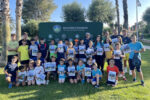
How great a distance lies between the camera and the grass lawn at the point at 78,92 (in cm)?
482

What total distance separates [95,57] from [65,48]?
1496mm

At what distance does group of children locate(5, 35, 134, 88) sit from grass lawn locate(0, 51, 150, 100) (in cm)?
33

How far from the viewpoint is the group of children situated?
6.01m

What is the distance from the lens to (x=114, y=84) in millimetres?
5750

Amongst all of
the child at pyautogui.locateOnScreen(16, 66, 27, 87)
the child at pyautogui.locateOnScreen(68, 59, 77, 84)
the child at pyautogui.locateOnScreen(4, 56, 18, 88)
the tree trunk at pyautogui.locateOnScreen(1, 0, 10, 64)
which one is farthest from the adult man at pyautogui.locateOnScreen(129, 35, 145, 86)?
the tree trunk at pyautogui.locateOnScreen(1, 0, 10, 64)

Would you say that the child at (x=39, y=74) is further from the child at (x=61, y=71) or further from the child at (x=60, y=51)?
the child at (x=60, y=51)

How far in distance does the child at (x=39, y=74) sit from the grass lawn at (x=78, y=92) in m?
0.32

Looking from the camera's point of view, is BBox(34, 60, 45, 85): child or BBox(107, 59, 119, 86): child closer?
BBox(107, 59, 119, 86): child

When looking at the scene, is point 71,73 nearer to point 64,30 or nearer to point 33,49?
point 33,49

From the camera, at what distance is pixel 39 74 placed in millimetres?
6070

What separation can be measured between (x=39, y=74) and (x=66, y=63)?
130 centimetres

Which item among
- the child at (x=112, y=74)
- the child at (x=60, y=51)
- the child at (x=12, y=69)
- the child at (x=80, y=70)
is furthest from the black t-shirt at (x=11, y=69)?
the child at (x=112, y=74)

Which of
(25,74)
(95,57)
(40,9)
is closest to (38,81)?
(25,74)

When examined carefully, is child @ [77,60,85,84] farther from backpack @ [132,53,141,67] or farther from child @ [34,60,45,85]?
backpack @ [132,53,141,67]
